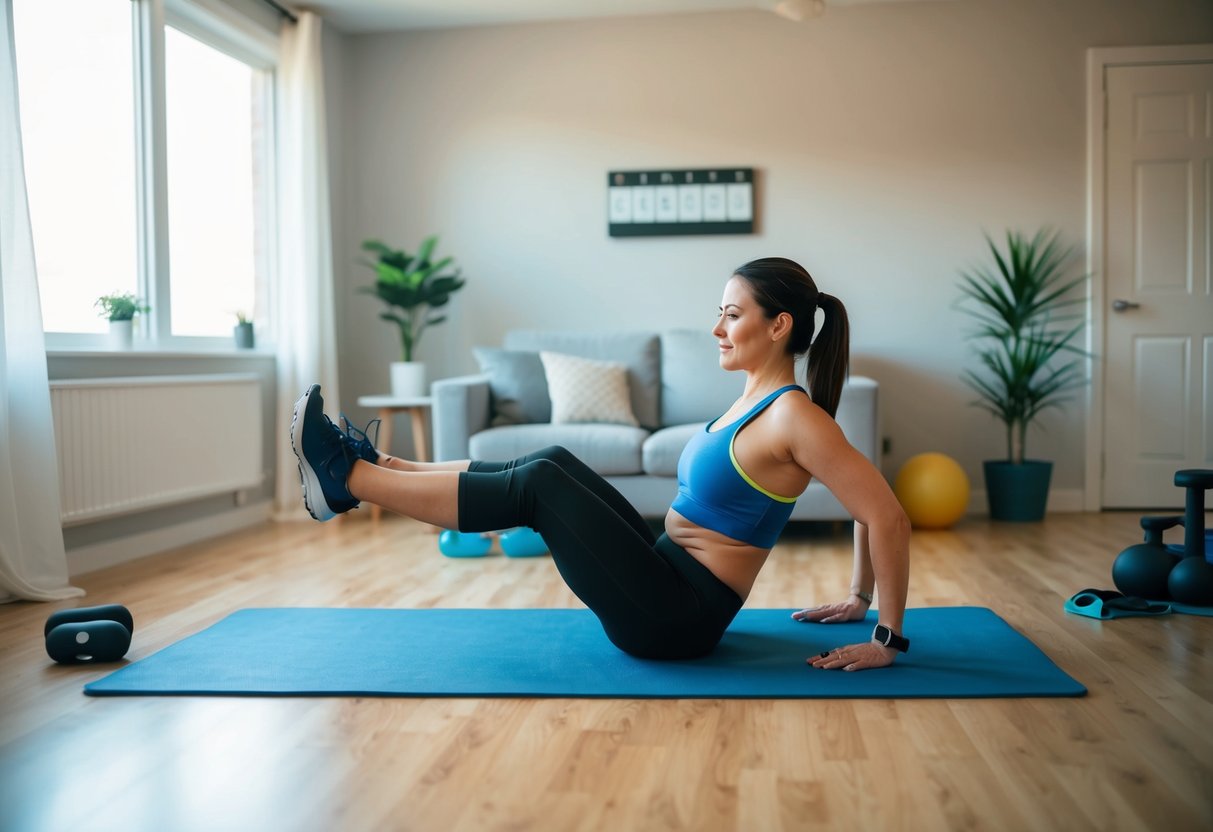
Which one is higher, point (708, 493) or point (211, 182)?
point (211, 182)

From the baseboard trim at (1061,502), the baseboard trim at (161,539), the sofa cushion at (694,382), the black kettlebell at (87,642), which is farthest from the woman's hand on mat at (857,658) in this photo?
the baseboard trim at (1061,502)

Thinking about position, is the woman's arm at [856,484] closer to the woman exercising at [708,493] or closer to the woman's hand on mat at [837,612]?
the woman exercising at [708,493]

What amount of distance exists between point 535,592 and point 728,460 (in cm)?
128

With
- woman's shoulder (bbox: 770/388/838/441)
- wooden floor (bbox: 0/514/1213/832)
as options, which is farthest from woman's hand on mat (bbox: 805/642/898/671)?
woman's shoulder (bbox: 770/388/838/441)

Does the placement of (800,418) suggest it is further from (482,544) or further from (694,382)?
(694,382)

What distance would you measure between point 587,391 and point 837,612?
2038mm

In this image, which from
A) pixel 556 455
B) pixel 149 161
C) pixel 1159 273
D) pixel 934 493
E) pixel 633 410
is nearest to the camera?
pixel 556 455

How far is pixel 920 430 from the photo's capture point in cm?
510

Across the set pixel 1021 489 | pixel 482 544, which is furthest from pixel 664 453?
pixel 1021 489

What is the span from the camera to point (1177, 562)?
9.47ft

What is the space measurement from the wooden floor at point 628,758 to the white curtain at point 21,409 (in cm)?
52

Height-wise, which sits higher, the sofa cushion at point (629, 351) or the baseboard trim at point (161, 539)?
the sofa cushion at point (629, 351)

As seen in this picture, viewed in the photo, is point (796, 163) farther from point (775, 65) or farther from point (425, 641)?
point (425, 641)

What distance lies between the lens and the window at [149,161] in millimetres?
3553
